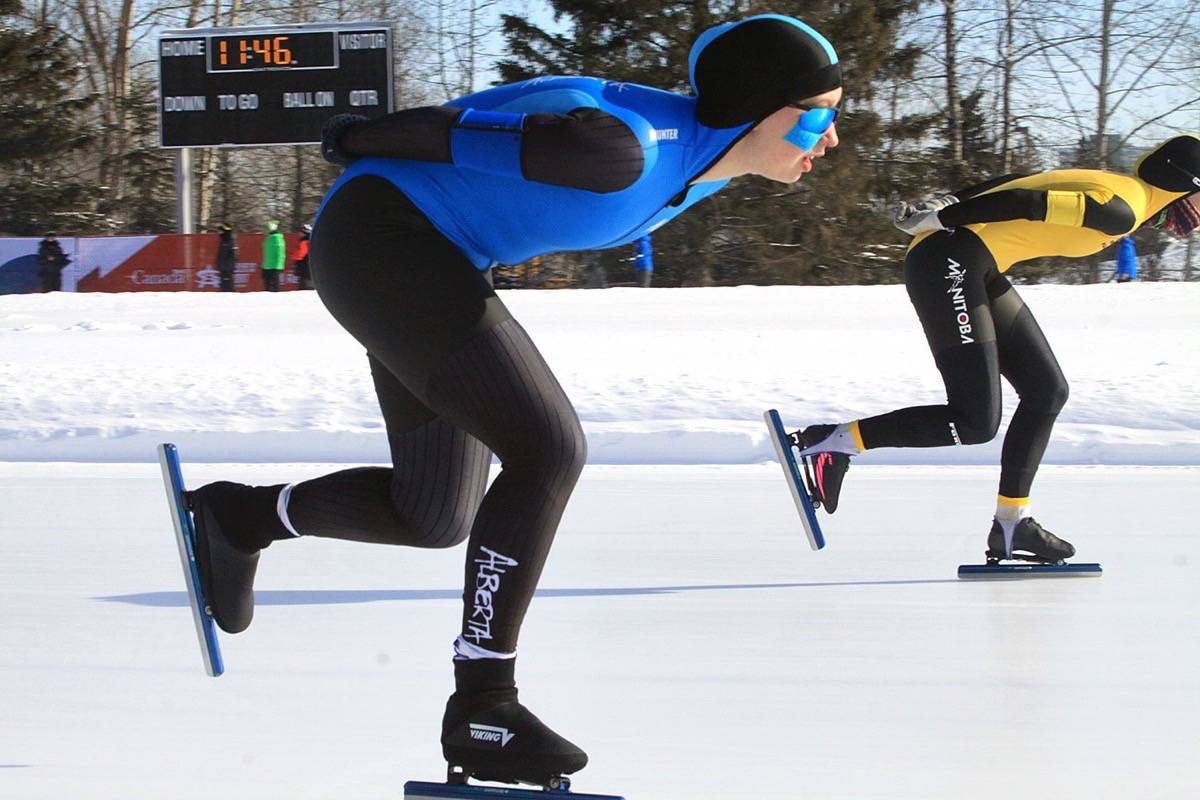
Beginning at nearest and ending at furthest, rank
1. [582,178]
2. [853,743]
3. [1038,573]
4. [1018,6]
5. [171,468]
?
[582,178]
[853,743]
[171,468]
[1038,573]
[1018,6]

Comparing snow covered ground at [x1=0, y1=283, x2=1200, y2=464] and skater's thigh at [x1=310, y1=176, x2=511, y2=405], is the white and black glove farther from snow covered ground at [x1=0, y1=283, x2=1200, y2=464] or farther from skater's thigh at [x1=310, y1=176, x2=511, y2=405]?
skater's thigh at [x1=310, y1=176, x2=511, y2=405]

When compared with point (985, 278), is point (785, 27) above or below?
above

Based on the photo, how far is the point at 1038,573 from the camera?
3215mm

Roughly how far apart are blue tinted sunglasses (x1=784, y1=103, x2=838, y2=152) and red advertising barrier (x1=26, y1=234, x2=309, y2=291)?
50.3 feet

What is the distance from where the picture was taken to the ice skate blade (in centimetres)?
320

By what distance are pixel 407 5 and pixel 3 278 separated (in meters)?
13.4

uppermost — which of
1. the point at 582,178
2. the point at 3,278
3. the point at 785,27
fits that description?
the point at 785,27

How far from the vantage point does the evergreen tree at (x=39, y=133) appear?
24719mm

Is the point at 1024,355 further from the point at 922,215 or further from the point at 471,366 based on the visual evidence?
the point at 471,366

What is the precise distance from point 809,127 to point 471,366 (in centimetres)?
56

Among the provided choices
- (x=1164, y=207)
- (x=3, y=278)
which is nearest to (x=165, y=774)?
(x=1164, y=207)

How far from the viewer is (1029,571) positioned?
3215 millimetres

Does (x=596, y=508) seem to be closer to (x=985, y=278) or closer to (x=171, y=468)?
(x=985, y=278)

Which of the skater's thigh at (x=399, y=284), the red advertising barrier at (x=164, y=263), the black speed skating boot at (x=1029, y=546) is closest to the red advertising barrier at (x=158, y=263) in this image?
the red advertising barrier at (x=164, y=263)
